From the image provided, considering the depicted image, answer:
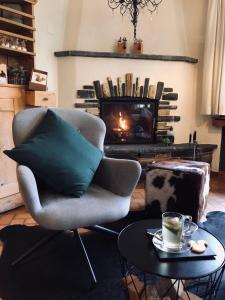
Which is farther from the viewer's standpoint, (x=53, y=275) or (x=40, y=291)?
(x=53, y=275)

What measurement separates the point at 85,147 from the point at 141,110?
72.1 inches

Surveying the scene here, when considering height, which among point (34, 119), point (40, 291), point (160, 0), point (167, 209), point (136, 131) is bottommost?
point (40, 291)

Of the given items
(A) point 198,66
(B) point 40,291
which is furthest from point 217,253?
(A) point 198,66

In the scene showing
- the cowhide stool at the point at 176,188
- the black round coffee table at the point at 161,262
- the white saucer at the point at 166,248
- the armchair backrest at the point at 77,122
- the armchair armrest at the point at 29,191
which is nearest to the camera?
the black round coffee table at the point at 161,262

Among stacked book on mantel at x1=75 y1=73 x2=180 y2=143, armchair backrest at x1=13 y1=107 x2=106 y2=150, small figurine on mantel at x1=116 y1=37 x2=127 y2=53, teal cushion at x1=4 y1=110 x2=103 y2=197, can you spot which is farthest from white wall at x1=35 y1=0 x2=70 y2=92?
teal cushion at x1=4 y1=110 x2=103 y2=197

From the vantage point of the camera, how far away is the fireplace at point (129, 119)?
3355 millimetres

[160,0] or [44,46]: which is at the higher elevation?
[160,0]

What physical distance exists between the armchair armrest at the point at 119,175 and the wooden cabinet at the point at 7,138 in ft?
2.84

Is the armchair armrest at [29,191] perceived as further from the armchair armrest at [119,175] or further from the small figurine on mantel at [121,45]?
the small figurine on mantel at [121,45]

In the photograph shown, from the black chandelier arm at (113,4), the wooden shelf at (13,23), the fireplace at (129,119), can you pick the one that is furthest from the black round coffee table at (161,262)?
the black chandelier arm at (113,4)

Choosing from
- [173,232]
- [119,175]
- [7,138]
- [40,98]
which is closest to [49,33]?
[40,98]

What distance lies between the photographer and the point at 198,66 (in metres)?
3.53

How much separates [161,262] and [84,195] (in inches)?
27.1

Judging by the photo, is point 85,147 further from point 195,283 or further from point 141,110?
point 141,110
